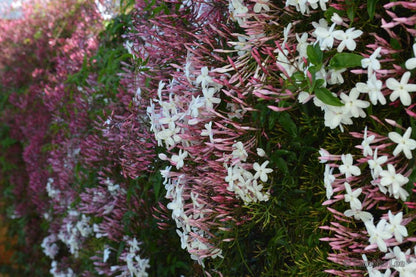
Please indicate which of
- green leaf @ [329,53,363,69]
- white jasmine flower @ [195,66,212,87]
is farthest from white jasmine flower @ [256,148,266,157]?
green leaf @ [329,53,363,69]

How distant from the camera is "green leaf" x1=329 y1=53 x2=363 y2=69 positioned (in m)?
1.03

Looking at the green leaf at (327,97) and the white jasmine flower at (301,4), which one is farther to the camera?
the white jasmine flower at (301,4)

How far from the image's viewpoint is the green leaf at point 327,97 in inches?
40.8

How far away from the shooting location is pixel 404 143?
0.98 metres

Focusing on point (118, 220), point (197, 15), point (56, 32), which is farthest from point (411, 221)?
point (56, 32)

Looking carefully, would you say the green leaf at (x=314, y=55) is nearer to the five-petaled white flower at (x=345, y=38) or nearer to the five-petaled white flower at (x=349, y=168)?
the five-petaled white flower at (x=345, y=38)

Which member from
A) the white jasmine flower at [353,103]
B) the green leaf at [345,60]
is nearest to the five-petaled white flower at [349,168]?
the white jasmine flower at [353,103]

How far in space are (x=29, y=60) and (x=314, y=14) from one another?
3960mm

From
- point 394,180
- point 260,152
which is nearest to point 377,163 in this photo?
point 394,180

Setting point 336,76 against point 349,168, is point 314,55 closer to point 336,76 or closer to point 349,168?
point 336,76

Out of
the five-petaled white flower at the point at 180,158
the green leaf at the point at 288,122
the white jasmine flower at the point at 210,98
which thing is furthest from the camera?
the five-petaled white flower at the point at 180,158

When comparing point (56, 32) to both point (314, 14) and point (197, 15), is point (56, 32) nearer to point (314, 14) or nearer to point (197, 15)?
point (197, 15)

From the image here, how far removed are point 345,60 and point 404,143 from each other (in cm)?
23

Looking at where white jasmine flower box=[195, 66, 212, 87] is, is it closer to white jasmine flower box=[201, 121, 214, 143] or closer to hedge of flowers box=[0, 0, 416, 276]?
hedge of flowers box=[0, 0, 416, 276]
